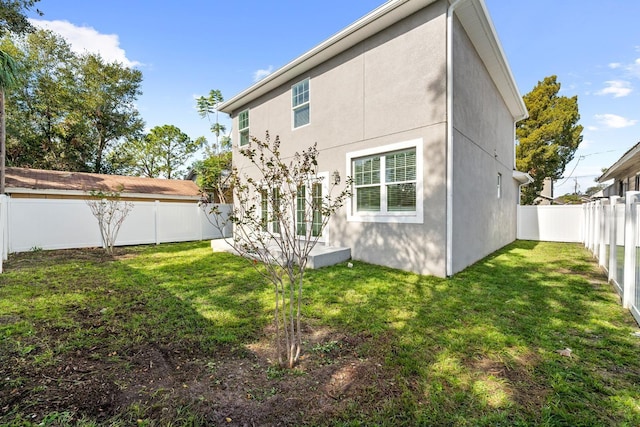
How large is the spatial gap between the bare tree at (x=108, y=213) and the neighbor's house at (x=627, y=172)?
1518 centimetres

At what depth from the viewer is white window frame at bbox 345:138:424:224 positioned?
5.89 meters

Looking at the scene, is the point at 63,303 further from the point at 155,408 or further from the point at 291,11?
the point at 291,11

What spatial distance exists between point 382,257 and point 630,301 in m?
3.88

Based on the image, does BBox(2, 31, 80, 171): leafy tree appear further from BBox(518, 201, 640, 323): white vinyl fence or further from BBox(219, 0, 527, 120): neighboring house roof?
BBox(518, 201, 640, 323): white vinyl fence

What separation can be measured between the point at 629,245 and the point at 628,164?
27.4 feet

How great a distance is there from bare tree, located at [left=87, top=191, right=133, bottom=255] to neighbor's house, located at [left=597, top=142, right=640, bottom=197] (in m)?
15.2

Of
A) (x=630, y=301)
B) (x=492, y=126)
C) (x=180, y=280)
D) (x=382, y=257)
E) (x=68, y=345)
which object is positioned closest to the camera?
(x=68, y=345)

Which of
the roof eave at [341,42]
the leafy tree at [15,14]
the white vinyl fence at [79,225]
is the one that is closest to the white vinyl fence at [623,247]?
the roof eave at [341,42]

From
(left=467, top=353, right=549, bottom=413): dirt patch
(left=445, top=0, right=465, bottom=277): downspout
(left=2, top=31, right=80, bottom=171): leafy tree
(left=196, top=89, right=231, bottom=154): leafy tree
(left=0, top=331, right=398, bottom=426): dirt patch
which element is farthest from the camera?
(left=196, top=89, right=231, bottom=154): leafy tree

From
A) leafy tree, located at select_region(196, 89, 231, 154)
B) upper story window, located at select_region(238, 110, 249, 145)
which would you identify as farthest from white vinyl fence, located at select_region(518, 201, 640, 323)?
leafy tree, located at select_region(196, 89, 231, 154)

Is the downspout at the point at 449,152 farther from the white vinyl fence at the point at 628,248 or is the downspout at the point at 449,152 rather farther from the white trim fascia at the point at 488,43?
the white vinyl fence at the point at 628,248

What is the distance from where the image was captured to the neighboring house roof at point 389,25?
5730mm

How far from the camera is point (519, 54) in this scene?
38.4 feet

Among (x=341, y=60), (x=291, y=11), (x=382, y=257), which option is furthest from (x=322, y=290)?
(x=291, y=11)
